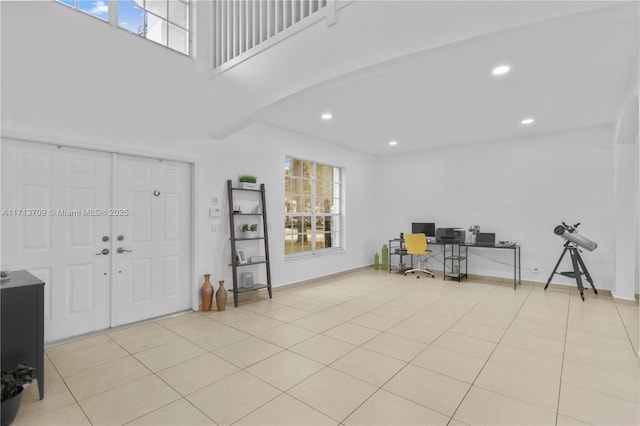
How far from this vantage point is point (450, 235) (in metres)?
6.43

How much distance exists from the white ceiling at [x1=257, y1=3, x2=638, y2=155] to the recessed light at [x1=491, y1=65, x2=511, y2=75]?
0.05 meters

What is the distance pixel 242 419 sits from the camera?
6.70 feet

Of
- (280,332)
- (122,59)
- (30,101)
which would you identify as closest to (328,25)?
(122,59)

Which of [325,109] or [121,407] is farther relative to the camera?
[325,109]

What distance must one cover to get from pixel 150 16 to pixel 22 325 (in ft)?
12.1

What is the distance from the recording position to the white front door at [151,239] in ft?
12.2

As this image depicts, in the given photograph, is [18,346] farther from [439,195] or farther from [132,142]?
[439,195]

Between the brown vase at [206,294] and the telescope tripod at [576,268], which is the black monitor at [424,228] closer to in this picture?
the telescope tripod at [576,268]

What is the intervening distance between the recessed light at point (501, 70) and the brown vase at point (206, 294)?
4.20 metres

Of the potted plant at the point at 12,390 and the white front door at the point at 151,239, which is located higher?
the white front door at the point at 151,239

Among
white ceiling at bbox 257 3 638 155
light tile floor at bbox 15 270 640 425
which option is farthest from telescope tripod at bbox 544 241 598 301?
white ceiling at bbox 257 3 638 155

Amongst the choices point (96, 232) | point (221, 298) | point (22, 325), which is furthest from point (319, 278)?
point (22, 325)

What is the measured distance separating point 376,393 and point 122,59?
421 centimetres

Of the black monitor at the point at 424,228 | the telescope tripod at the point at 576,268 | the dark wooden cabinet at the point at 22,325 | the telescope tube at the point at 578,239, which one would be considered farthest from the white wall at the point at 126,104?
the telescope tripod at the point at 576,268
